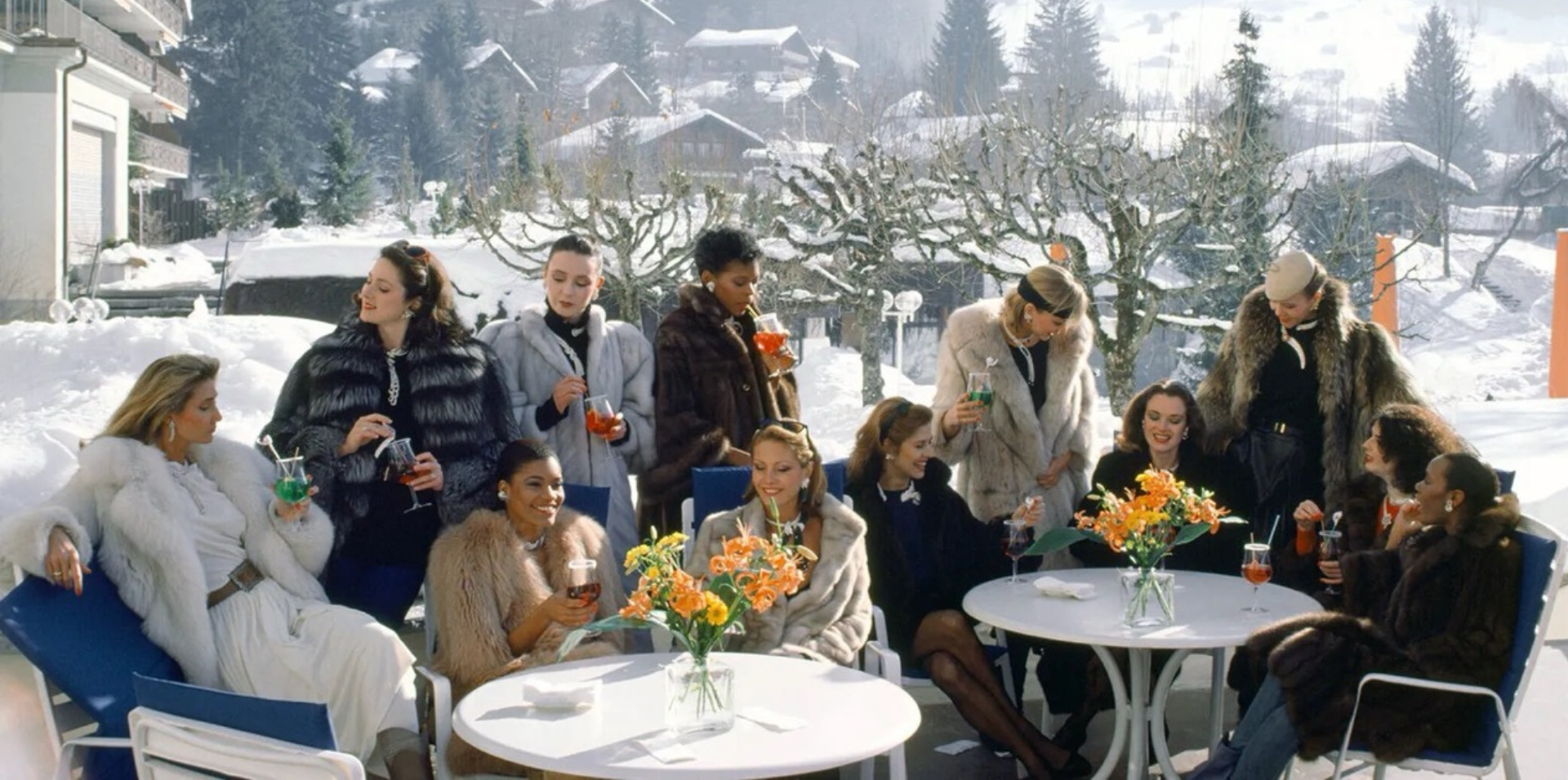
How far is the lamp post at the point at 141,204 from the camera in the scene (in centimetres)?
3444

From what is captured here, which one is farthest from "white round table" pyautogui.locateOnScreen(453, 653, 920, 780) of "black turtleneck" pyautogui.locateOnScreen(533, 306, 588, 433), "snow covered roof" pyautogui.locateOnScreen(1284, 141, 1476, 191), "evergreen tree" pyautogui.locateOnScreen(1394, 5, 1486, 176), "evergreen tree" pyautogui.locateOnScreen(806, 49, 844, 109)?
"evergreen tree" pyautogui.locateOnScreen(806, 49, 844, 109)

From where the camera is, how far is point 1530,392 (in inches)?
1419

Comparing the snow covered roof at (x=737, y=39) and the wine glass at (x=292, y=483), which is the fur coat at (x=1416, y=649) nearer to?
the wine glass at (x=292, y=483)

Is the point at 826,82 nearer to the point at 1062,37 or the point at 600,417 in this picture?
the point at 1062,37

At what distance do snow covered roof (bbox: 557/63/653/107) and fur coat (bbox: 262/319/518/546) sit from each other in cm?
5582

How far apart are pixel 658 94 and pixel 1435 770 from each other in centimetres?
6867

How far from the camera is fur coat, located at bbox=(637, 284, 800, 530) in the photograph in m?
4.88

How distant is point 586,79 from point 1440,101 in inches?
1383

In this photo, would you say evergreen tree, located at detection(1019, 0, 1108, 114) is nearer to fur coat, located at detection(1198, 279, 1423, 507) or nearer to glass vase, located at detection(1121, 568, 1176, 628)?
fur coat, located at detection(1198, 279, 1423, 507)

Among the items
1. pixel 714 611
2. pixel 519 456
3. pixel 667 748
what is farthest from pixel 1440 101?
pixel 667 748

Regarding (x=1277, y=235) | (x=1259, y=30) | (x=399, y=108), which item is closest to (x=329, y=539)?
(x=1259, y=30)

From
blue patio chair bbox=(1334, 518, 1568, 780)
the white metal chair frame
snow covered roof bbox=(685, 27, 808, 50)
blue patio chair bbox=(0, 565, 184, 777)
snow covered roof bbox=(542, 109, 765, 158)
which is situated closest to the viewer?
the white metal chair frame

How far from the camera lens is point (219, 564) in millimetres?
4062

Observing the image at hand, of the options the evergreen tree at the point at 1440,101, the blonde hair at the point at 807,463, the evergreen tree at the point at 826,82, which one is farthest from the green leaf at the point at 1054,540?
the evergreen tree at the point at 826,82
